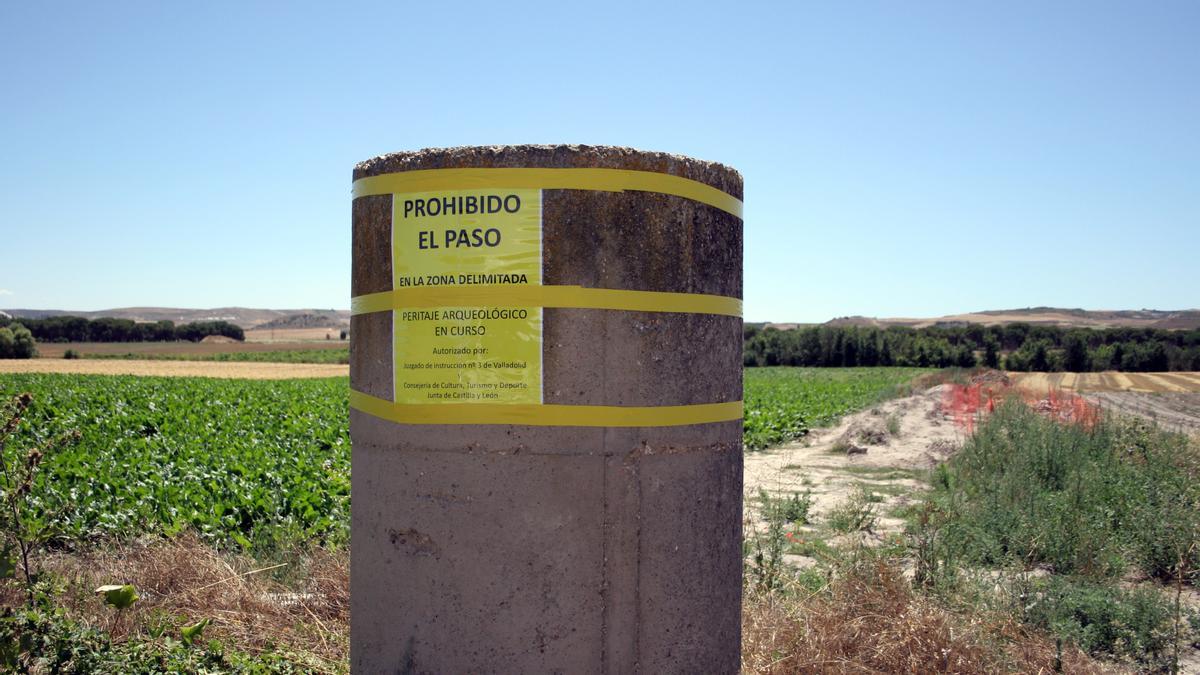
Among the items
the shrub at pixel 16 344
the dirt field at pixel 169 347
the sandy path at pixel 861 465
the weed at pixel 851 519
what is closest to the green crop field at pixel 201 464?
the sandy path at pixel 861 465

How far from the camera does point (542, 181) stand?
10.2 feet

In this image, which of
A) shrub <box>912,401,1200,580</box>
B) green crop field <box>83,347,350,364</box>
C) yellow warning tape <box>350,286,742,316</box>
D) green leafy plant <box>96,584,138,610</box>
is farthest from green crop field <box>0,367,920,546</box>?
green crop field <box>83,347,350,364</box>

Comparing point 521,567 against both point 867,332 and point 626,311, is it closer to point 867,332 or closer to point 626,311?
point 626,311

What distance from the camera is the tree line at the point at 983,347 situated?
6366 centimetres

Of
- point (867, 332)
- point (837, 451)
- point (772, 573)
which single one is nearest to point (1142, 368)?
point (867, 332)

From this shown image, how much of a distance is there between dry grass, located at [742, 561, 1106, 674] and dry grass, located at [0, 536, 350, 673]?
2.10 metres

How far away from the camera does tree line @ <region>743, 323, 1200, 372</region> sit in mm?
63656

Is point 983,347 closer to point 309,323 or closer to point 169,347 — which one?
point 169,347

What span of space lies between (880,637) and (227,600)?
3.56 m

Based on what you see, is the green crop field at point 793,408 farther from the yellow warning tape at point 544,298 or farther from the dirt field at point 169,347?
the dirt field at point 169,347

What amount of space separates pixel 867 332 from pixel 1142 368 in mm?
24461

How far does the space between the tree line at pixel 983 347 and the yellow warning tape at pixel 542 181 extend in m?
68.2

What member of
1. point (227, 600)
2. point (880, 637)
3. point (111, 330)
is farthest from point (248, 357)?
point (880, 637)

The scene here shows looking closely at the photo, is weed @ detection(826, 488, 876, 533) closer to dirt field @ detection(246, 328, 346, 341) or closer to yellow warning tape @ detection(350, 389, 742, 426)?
yellow warning tape @ detection(350, 389, 742, 426)
